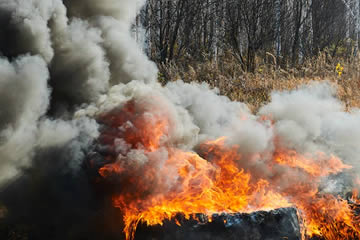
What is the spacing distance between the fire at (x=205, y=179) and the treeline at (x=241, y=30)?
5.44 meters

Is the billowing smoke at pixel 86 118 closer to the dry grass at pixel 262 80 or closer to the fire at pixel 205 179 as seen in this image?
the fire at pixel 205 179

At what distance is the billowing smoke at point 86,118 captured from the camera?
4.73m

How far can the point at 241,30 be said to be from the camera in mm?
15266

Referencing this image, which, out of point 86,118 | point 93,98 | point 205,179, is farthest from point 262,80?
point 86,118

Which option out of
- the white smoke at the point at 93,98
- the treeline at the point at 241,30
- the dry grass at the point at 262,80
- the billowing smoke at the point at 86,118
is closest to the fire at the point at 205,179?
the billowing smoke at the point at 86,118

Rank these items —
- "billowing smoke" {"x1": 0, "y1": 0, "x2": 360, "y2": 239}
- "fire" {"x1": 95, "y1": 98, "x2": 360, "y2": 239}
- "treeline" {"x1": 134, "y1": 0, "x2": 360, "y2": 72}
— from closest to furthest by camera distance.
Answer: "fire" {"x1": 95, "y1": 98, "x2": 360, "y2": 239}
"billowing smoke" {"x1": 0, "y1": 0, "x2": 360, "y2": 239}
"treeline" {"x1": 134, "y1": 0, "x2": 360, "y2": 72}

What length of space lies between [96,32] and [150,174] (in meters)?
2.45

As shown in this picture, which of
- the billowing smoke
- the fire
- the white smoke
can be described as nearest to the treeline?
the white smoke

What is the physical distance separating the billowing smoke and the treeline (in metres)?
4.75

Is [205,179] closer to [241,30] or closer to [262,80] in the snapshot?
[262,80]

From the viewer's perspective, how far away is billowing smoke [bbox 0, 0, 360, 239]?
473 cm

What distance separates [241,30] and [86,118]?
1117 centimetres

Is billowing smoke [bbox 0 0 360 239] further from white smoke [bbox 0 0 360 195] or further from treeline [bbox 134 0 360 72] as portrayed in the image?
treeline [bbox 134 0 360 72]

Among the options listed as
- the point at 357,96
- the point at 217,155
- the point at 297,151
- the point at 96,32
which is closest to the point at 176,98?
the point at 217,155
